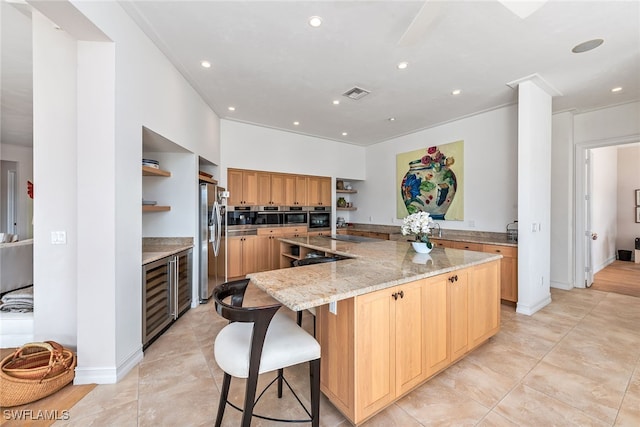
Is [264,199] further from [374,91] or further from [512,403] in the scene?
[512,403]

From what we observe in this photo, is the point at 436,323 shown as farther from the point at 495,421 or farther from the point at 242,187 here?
the point at 242,187

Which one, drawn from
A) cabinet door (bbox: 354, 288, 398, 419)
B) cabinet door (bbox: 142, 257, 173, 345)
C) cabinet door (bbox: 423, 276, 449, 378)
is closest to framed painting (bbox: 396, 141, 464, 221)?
cabinet door (bbox: 423, 276, 449, 378)

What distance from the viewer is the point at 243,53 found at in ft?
8.76

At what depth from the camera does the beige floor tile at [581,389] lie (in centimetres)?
170

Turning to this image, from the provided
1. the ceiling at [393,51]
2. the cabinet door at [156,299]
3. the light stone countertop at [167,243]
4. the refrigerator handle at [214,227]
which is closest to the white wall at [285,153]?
the ceiling at [393,51]

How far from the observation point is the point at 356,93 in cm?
357

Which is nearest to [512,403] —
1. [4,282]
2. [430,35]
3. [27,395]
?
[430,35]

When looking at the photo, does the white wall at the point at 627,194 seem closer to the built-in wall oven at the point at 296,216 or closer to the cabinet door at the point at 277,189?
the built-in wall oven at the point at 296,216

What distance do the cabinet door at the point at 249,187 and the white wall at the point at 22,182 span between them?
17.8 feet

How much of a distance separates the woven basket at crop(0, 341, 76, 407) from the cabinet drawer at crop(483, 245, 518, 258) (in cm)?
463

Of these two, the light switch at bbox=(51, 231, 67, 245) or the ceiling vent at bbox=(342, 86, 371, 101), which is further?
the ceiling vent at bbox=(342, 86, 371, 101)

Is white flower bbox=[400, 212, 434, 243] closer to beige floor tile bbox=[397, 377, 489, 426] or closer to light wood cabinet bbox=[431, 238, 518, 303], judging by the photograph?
beige floor tile bbox=[397, 377, 489, 426]

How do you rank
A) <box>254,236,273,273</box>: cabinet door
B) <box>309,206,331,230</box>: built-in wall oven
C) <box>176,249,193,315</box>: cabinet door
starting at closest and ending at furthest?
<box>176,249,193,315</box>: cabinet door
<box>254,236,273,273</box>: cabinet door
<box>309,206,331,230</box>: built-in wall oven

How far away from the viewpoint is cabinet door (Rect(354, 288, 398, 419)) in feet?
4.90
